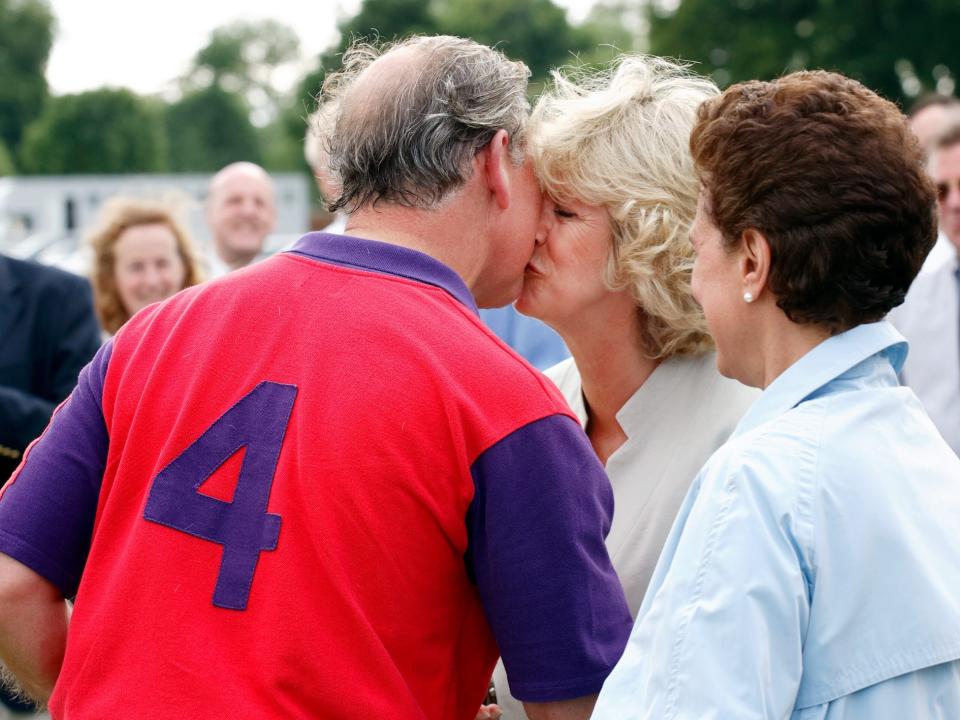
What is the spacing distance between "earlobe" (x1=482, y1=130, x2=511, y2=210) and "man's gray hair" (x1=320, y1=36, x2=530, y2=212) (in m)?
0.01

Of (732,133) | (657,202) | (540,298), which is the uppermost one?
(732,133)

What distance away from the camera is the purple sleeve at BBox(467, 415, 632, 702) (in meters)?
1.77

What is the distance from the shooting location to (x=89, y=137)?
64.3m

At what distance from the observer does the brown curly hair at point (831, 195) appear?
1.62 m

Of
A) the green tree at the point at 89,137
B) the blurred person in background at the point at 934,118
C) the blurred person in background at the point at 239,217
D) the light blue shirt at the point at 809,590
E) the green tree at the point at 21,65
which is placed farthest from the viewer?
the green tree at the point at 21,65

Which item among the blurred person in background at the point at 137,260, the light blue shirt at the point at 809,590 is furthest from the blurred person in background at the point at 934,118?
the light blue shirt at the point at 809,590

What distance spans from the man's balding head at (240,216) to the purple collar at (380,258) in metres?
5.49

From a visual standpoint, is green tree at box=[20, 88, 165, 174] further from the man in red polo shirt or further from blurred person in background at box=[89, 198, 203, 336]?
the man in red polo shirt

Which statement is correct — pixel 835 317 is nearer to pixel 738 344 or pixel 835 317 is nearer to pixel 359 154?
pixel 738 344

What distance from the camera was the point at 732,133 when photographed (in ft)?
5.64

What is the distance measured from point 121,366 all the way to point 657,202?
3.78ft

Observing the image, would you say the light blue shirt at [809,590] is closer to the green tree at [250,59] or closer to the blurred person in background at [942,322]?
the blurred person in background at [942,322]

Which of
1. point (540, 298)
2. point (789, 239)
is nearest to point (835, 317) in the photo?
point (789, 239)

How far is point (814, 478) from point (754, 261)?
35 cm
